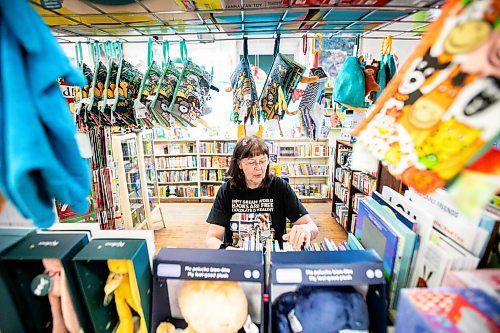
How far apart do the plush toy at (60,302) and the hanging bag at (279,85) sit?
1197 mm

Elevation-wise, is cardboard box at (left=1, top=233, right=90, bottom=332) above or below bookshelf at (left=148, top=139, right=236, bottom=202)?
above

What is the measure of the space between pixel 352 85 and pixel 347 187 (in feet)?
9.30

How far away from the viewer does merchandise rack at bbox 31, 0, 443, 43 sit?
35.1 inches

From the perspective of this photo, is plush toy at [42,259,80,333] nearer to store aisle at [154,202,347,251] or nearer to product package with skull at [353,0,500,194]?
product package with skull at [353,0,500,194]

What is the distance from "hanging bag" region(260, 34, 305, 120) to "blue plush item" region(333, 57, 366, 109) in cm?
24

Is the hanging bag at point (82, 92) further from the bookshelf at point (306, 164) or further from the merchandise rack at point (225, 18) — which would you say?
the bookshelf at point (306, 164)

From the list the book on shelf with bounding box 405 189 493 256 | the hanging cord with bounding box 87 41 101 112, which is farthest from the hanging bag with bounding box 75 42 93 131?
the book on shelf with bounding box 405 189 493 256

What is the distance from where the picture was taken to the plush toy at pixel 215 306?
2.13 feet

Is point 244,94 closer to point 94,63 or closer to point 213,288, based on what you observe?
point 94,63

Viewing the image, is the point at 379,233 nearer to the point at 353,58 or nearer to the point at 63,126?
the point at 63,126

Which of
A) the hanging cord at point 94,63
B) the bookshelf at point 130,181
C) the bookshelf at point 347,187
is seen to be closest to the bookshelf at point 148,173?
the bookshelf at point 130,181

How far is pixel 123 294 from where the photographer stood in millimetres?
699

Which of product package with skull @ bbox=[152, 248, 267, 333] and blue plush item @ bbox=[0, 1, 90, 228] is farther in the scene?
product package with skull @ bbox=[152, 248, 267, 333]

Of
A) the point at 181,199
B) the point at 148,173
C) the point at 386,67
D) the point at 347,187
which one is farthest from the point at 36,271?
the point at 181,199
